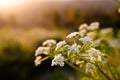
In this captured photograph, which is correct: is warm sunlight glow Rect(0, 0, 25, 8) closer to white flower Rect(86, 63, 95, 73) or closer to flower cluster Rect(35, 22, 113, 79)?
flower cluster Rect(35, 22, 113, 79)

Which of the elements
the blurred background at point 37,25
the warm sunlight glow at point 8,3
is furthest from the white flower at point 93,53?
the warm sunlight glow at point 8,3

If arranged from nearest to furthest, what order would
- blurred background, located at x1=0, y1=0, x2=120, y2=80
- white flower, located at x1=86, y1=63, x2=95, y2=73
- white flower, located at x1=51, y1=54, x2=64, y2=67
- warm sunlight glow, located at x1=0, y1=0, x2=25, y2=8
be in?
white flower, located at x1=51, y1=54, x2=64, y2=67 → white flower, located at x1=86, y1=63, x2=95, y2=73 → blurred background, located at x1=0, y1=0, x2=120, y2=80 → warm sunlight glow, located at x1=0, y1=0, x2=25, y2=8

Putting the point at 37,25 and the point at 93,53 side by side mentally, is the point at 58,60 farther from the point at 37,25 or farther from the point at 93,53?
the point at 37,25

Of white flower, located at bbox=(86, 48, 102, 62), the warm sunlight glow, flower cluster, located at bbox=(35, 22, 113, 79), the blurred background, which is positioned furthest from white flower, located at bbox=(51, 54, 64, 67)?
the warm sunlight glow

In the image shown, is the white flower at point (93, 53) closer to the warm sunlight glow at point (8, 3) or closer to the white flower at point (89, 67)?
the white flower at point (89, 67)

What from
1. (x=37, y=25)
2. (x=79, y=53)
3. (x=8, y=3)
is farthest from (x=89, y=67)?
(x=37, y=25)

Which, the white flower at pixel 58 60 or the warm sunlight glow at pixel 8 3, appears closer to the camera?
the white flower at pixel 58 60

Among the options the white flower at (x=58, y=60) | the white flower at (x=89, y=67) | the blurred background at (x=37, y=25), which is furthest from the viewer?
the blurred background at (x=37, y=25)

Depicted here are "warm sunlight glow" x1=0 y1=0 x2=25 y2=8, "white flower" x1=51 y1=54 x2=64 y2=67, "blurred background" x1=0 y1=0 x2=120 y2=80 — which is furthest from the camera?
"warm sunlight glow" x1=0 y1=0 x2=25 y2=8

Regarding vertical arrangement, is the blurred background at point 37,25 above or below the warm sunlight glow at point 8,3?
below
